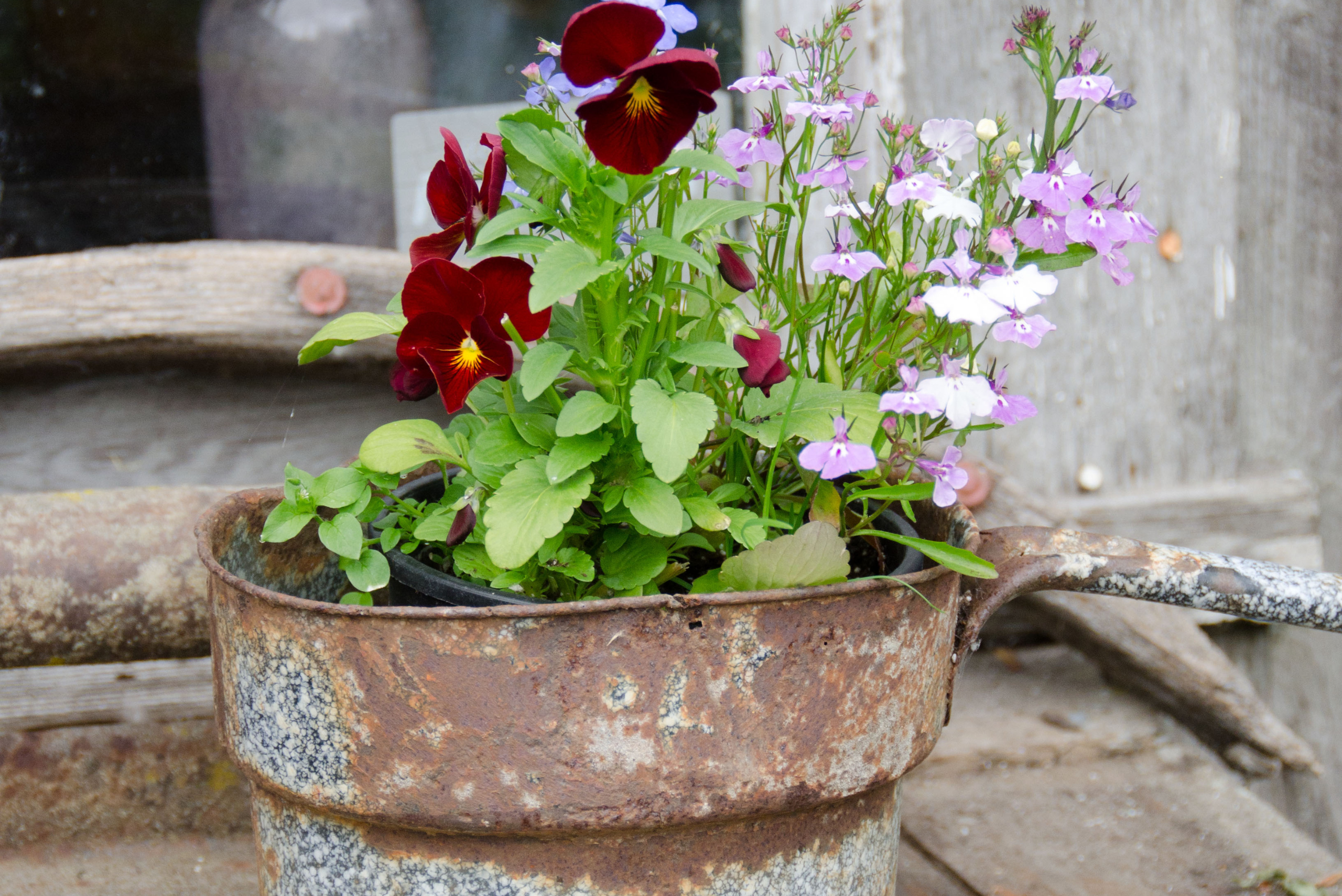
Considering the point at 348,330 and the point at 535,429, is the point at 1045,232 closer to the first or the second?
the point at 535,429

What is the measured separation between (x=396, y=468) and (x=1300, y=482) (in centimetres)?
173

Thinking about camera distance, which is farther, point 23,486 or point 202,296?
point 23,486

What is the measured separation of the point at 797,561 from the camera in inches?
29.2

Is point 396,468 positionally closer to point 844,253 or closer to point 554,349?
point 554,349

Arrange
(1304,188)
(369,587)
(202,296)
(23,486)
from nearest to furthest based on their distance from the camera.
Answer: (369,587), (202,296), (23,486), (1304,188)

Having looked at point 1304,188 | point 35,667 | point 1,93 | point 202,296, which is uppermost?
point 1,93

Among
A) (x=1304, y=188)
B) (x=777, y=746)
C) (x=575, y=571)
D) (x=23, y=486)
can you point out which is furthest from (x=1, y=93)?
(x=1304, y=188)

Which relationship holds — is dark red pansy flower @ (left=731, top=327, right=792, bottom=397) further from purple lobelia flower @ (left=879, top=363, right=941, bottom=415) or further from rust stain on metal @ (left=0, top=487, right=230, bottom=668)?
rust stain on metal @ (left=0, top=487, right=230, bottom=668)

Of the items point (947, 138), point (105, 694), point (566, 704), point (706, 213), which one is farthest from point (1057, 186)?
point (105, 694)

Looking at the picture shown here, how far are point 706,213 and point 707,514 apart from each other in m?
0.22

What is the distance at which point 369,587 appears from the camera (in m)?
0.82

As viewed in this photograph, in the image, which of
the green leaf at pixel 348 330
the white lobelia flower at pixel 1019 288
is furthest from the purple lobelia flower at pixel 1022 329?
the green leaf at pixel 348 330

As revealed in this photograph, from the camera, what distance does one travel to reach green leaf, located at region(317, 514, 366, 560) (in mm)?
798

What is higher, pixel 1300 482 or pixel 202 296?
pixel 202 296
